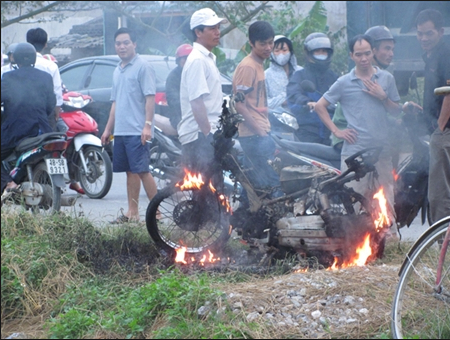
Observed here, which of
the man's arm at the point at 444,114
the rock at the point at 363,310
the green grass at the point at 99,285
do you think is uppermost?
the man's arm at the point at 444,114

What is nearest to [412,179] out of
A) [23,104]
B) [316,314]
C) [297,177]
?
[297,177]

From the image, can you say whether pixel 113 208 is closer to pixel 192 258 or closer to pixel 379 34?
pixel 192 258

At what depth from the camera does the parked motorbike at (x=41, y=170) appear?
7.44 metres

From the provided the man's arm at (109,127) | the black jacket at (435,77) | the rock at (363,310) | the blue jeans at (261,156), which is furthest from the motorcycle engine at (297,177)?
the man's arm at (109,127)

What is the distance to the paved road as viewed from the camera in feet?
24.4

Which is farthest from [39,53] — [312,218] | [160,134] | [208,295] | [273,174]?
[208,295]

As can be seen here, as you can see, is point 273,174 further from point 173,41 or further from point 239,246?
point 173,41

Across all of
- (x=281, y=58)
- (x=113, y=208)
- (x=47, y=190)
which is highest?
(x=281, y=58)

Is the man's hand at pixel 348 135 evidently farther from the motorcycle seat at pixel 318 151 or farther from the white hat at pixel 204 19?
the white hat at pixel 204 19

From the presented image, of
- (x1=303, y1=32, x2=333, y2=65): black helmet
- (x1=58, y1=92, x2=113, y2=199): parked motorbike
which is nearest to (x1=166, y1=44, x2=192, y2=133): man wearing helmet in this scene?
(x1=58, y1=92, x2=113, y2=199): parked motorbike

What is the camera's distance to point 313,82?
8.19m

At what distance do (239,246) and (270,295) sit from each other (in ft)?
5.78

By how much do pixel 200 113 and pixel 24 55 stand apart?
2.41 meters

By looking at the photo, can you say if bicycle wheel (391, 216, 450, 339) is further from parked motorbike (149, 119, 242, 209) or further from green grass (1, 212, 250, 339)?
parked motorbike (149, 119, 242, 209)
